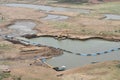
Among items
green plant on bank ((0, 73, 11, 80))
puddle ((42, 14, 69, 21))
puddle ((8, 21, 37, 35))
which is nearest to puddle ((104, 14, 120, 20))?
puddle ((42, 14, 69, 21))

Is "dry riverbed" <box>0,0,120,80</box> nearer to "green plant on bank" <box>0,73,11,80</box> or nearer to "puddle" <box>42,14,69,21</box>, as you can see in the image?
"green plant on bank" <box>0,73,11,80</box>

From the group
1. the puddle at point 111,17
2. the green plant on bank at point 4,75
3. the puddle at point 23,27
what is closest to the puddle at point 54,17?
the puddle at point 23,27

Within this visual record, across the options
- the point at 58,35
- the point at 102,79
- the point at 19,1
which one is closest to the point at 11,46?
the point at 58,35

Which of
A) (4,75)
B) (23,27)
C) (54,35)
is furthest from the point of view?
(23,27)

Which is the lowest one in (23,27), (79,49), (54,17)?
(79,49)

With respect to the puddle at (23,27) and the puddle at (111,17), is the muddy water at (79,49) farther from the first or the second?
the puddle at (111,17)

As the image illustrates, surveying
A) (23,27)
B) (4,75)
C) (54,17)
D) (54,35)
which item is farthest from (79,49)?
(54,17)

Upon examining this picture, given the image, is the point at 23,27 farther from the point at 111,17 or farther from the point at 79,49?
the point at 111,17

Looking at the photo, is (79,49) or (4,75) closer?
(4,75)
